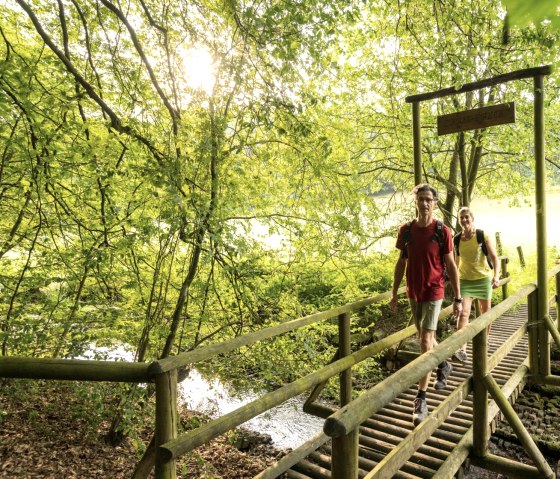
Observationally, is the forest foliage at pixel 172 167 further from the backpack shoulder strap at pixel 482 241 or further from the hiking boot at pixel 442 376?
the hiking boot at pixel 442 376

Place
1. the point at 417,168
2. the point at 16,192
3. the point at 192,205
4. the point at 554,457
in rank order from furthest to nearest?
1. the point at 554,457
2. the point at 417,168
3. the point at 16,192
4. the point at 192,205

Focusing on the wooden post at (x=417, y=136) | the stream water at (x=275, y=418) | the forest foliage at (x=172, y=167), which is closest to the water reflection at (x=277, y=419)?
the stream water at (x=275, y=418)

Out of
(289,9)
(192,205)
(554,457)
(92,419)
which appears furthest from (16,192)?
(554,457)

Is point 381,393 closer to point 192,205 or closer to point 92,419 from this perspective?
point 192,205

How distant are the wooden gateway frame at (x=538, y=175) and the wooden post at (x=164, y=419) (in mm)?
4157

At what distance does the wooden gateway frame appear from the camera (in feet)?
13.9

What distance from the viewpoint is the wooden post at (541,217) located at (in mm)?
4344

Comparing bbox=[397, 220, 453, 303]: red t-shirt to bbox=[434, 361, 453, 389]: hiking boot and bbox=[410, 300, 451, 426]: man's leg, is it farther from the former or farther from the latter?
bbox=[434, 361, 453, 389]: hiking boot

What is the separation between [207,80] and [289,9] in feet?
3.45

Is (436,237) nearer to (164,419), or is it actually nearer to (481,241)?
(481,241)

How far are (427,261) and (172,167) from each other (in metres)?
2.46

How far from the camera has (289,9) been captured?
10.4 ft

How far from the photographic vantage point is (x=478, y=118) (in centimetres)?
442

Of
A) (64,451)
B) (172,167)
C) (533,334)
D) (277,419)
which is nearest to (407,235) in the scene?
(172,167)
